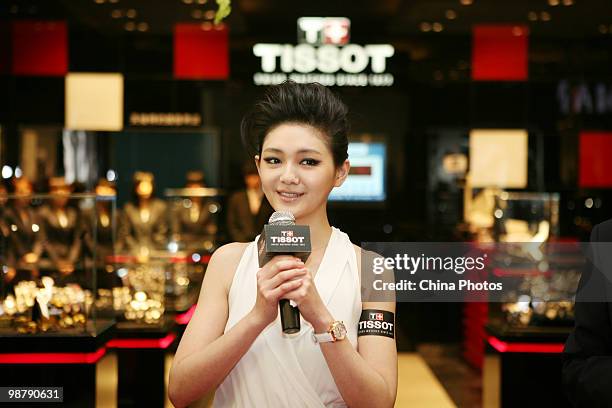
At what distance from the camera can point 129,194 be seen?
7.16 m

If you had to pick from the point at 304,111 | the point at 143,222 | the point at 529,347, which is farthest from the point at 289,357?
the point at 143,222

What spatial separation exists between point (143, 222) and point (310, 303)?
17.4 feet

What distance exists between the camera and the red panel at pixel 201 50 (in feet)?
22.9

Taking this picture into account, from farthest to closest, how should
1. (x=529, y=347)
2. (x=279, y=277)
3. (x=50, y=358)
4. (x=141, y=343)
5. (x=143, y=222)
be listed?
(x=143, y=222), (x=141, y=343), (x=529, y=347), (x=50, y=358), (x=279, y=277)

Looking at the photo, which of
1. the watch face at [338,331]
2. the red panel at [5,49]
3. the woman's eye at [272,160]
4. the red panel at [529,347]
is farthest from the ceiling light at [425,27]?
the watch face at [338,331]

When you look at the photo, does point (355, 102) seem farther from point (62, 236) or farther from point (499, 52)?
point (62, 236)

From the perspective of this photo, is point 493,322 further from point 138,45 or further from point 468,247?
point 138,45

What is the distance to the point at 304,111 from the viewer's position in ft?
5.10

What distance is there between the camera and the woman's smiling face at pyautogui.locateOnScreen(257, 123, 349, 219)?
1.54 meters

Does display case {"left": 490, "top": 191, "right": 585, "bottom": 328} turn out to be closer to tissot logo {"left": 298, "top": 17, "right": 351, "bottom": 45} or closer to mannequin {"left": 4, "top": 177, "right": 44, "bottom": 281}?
tissot logo {"left": 298, "top": 17, "right": 351, "bottom": 45}

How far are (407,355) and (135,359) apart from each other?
1.86 metres

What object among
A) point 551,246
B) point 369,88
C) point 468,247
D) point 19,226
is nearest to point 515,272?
point 468,247

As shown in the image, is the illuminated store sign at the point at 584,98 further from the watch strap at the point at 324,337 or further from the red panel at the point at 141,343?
the watch strap at the point at 324,337

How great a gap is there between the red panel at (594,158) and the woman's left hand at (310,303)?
618 cm
